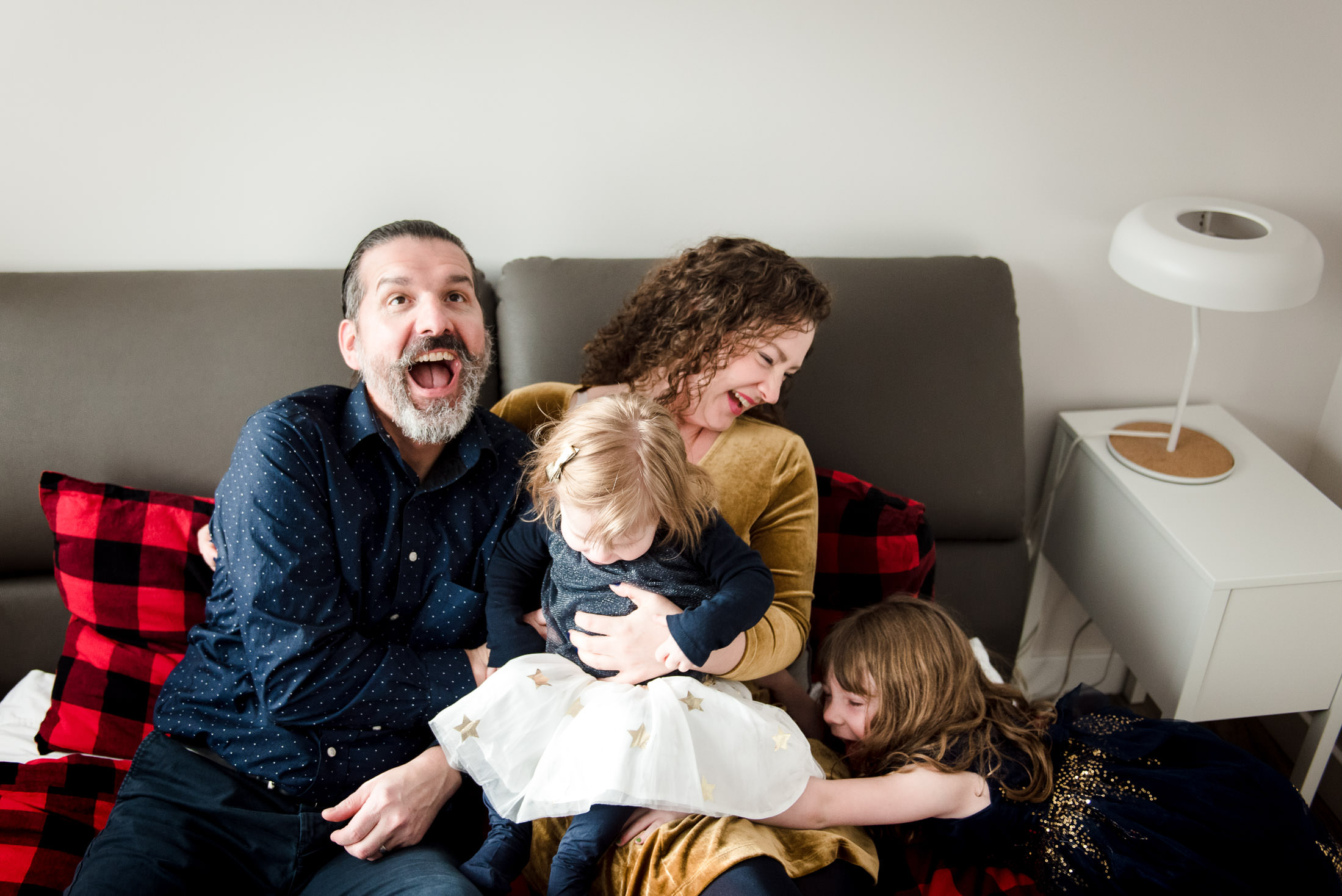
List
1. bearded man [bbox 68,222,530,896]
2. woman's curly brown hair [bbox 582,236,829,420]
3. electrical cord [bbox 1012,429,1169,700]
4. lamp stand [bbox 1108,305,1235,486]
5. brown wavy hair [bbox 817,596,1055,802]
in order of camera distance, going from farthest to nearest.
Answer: electrical cord [bbox 1012,429,1169,700], lamp stand [bbox 1108,305,1235,486], woman's curly brown hair [bbox 582,236,829,420], brown wavy hair [bbox 817,596,1055,802], bearded man [bbox 68,222,530,896]

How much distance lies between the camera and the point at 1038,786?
55.7 inches

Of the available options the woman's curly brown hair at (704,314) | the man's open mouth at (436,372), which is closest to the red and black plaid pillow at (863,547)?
the woman's curly brown hair at (704,314)

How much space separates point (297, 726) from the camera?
1.38 m

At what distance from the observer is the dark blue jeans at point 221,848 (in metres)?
1.23

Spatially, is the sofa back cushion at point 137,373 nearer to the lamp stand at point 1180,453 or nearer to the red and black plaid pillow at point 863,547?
the red and black plaid pillow at point 863,547

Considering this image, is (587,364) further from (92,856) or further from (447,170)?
(92,856)

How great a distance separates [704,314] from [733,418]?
0.19 m

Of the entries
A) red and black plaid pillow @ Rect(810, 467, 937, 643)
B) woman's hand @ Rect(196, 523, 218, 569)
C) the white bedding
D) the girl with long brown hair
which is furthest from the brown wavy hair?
the white bedding

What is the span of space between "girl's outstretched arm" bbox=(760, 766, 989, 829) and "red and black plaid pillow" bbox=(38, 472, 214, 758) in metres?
1.10

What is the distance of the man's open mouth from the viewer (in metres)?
1.46

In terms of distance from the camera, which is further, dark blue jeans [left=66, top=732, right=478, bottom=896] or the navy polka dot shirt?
the navy polka dot shirt

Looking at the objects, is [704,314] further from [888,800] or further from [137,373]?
[137,373]

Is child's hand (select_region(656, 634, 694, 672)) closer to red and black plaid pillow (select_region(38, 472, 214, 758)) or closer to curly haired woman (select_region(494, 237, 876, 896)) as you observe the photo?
curly haired woman (select_region(494, 237, 876, 896))

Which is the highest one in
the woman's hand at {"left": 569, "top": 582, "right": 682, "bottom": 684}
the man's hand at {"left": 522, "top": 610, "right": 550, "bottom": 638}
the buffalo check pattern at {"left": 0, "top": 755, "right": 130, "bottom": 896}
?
the woman's hand at {"left": 569, "top": 582, "right": 682, "bottom": 684}
